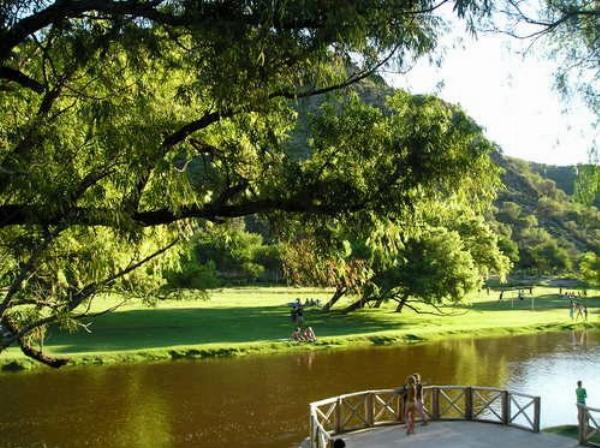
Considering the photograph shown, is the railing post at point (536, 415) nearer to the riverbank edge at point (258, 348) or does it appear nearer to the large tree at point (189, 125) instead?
the large tree at point (189, 125)

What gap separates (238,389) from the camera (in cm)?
2384

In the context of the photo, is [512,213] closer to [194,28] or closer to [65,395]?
[65,395]

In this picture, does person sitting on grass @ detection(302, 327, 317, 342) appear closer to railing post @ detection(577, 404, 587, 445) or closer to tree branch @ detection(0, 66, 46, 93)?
railing post @ detection(577, 404, 587, 445)

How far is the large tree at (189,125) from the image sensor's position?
7.58 meters

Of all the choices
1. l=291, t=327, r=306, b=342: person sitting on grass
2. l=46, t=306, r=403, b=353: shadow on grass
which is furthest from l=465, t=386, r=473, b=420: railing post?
l=46, t=306, r=403, b=353: shadow on grass

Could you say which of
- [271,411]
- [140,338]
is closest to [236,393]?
[271,411]

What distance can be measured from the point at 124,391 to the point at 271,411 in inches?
254

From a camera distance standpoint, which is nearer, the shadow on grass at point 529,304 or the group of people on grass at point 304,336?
the group of people on grass at point 304,336

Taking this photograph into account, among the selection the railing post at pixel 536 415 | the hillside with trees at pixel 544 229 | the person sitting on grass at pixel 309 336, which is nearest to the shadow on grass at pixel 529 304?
the person sitting on grass at pixel 309 336

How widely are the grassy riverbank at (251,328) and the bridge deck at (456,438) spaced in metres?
17.0

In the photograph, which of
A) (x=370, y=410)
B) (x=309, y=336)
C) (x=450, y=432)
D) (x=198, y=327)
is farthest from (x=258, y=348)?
(x=450, y=432)

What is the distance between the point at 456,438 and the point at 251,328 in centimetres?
2528

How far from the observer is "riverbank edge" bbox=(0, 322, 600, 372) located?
28.3 meters

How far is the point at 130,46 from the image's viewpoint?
8586mm
